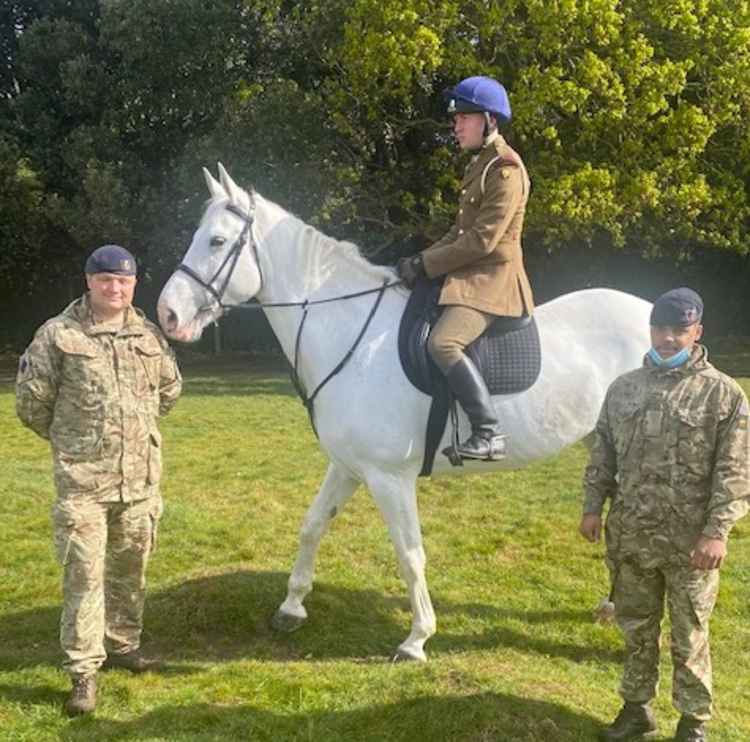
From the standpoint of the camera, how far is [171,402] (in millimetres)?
4828

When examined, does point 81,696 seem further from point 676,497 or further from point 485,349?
point 676,497

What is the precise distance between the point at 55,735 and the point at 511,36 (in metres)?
15.2

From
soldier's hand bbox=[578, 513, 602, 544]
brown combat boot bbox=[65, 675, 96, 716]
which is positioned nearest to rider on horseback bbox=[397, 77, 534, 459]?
soldier's hand bbox=[578, 513, 602, 544]

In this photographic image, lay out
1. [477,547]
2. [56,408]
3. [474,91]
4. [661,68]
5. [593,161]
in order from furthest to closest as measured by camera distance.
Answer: [593,161]
[661,68]
[477,547]
[474,91]
[56,408]

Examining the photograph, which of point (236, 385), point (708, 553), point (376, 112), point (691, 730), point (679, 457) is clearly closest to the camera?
point (708, 553)

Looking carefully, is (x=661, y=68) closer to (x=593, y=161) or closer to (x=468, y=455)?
(x=593, y=161)

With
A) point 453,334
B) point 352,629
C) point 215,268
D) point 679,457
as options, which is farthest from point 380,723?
point 215,268

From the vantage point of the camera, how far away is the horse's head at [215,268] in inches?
187

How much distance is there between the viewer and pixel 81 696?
4.28 metres

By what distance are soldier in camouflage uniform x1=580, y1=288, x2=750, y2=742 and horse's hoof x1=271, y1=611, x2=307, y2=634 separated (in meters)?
2.18

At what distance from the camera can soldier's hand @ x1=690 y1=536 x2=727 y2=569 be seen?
3561mm

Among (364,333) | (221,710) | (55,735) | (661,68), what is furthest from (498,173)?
(661,68)

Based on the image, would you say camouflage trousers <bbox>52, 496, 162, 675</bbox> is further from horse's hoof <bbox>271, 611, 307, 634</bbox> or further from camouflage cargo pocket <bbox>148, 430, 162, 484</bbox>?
horse's hoof <bbox>271, 611, 307, 634</bbox>

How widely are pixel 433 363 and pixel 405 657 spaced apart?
1757 millimetres
